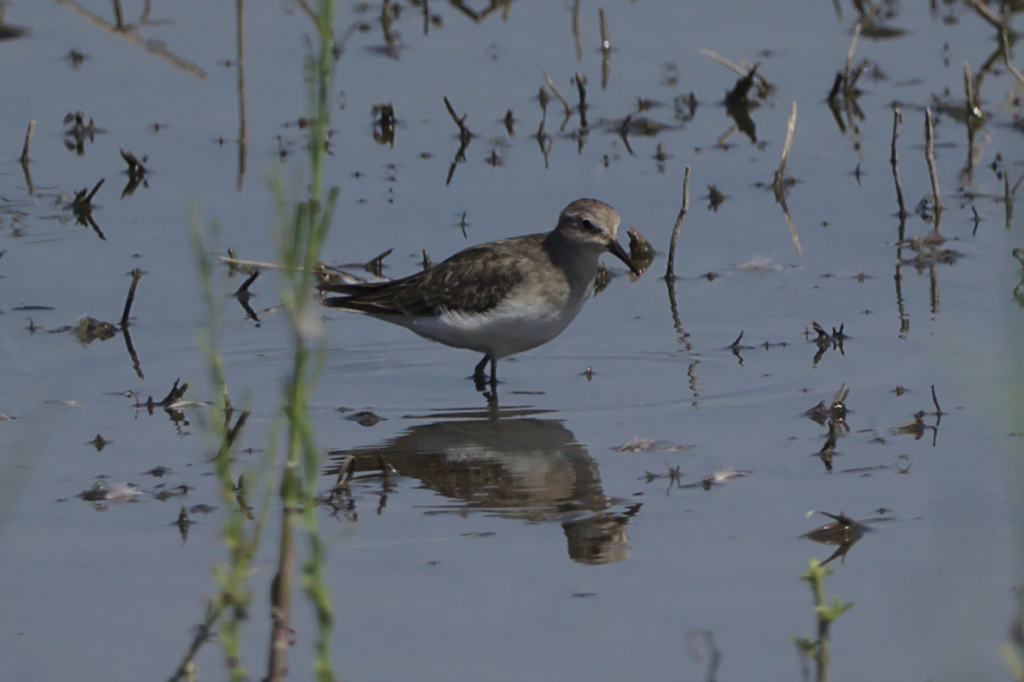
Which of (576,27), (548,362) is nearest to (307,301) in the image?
(548,362)

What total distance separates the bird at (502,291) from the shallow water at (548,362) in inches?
11.4

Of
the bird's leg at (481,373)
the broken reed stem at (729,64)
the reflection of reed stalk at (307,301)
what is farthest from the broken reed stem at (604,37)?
the reflection of reed stalk at (307,301)

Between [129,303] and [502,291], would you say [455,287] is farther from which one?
[129,303]

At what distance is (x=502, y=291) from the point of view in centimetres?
853

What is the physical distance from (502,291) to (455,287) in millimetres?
306

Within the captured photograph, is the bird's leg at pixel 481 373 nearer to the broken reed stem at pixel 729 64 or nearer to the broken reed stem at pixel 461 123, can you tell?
the broken reed stem at pixel 461 123

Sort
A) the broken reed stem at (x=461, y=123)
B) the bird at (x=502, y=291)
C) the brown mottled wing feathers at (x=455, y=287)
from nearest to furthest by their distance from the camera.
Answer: the bird at (x=502, y=291) → the brown mottled wing feathers at (x=455, y=287) → the broken reed stem at (x=461, y=123)

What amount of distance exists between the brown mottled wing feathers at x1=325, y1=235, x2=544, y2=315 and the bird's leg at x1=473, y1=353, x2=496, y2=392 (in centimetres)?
29

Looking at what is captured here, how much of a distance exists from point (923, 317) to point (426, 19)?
284 inches

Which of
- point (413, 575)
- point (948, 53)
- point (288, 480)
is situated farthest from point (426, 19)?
point (288, 480)

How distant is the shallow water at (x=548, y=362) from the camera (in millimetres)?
5336

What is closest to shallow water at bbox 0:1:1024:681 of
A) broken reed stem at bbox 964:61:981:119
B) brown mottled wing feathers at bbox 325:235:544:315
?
broken reed stem at bbox 964:61:981:119

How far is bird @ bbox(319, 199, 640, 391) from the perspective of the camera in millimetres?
8406

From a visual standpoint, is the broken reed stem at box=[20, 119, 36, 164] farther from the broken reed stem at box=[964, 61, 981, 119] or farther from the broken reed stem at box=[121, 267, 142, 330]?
the broken reed stem at box=[964, 61, 981, 119]
